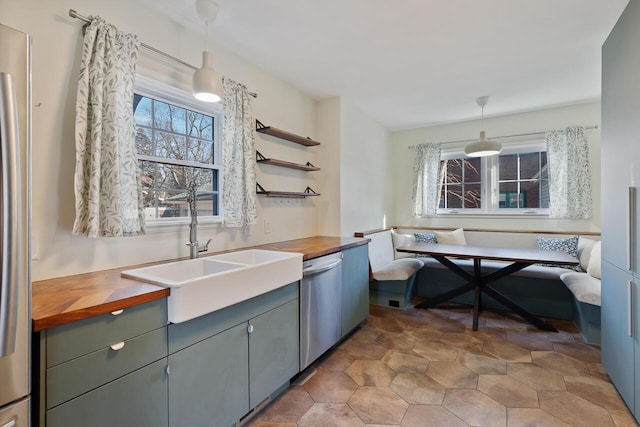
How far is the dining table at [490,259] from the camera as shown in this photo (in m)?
2.84

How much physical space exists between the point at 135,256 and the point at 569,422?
2.60 metres

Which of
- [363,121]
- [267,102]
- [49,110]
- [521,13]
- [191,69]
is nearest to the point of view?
[49,110]

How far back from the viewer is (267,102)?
283cm

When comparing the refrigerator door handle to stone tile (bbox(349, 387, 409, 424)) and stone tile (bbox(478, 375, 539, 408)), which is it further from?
stone tile (bbox(478, 375, 539, 408))

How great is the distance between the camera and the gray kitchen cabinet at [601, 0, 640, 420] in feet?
5.34

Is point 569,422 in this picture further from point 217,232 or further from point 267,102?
point 267,102

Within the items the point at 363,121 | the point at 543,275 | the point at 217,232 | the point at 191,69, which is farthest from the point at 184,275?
the point at 543,275

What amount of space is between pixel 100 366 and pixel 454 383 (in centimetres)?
203

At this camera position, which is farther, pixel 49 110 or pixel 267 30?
pixel 267 30

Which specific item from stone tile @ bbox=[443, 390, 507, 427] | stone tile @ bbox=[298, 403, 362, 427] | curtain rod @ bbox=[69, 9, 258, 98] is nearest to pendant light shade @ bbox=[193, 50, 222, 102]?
curtain rod @ bbox=[69, 9, 258, 98]

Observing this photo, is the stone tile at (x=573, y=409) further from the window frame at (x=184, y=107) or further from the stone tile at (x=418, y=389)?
the window frame at (x=184, y=107)

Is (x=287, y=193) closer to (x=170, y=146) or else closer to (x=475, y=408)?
(x=170, y=146)

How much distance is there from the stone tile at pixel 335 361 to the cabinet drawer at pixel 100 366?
135cm

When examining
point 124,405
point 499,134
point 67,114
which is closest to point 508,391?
point 124,405
